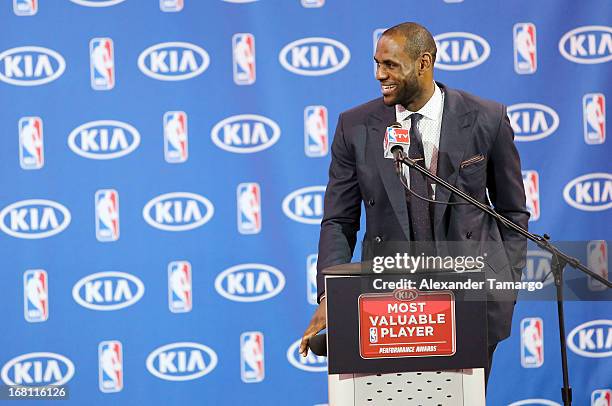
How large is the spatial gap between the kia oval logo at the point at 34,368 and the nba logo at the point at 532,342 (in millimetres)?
2245

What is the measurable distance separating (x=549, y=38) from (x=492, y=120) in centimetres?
171

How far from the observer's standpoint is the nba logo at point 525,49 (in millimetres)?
4488

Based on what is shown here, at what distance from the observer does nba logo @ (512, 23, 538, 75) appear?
4.49 m

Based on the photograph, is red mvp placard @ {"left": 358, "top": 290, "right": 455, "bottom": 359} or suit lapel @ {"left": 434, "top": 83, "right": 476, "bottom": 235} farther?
suit lapel @ {"left": 434, "top": 83, "right": 476, "bottom": 235}

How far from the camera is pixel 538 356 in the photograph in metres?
4.62

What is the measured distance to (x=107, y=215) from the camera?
4406 millimetres

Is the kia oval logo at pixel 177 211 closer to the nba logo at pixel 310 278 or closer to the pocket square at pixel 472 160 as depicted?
the nba logo at pixel 310 278

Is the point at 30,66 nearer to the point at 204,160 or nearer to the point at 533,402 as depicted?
the point at 204,160

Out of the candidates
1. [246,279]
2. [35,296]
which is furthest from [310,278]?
[35,296]

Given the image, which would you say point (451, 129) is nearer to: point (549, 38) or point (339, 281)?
point (339, 281)

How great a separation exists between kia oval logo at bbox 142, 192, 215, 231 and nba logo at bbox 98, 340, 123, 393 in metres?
0.63

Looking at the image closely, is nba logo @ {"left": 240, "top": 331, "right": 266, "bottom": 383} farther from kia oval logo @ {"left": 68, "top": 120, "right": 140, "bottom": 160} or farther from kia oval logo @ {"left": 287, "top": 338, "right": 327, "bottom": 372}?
kia oval logo @ {"left": 68, "top": 120, "right": 140, "bottom": 160}

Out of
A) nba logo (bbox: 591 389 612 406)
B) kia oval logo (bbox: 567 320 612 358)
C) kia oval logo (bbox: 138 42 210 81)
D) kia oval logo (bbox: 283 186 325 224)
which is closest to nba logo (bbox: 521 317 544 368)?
kia oval logo (bbox: 567 320 612 358)

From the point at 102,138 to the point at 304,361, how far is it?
147 centimetres
